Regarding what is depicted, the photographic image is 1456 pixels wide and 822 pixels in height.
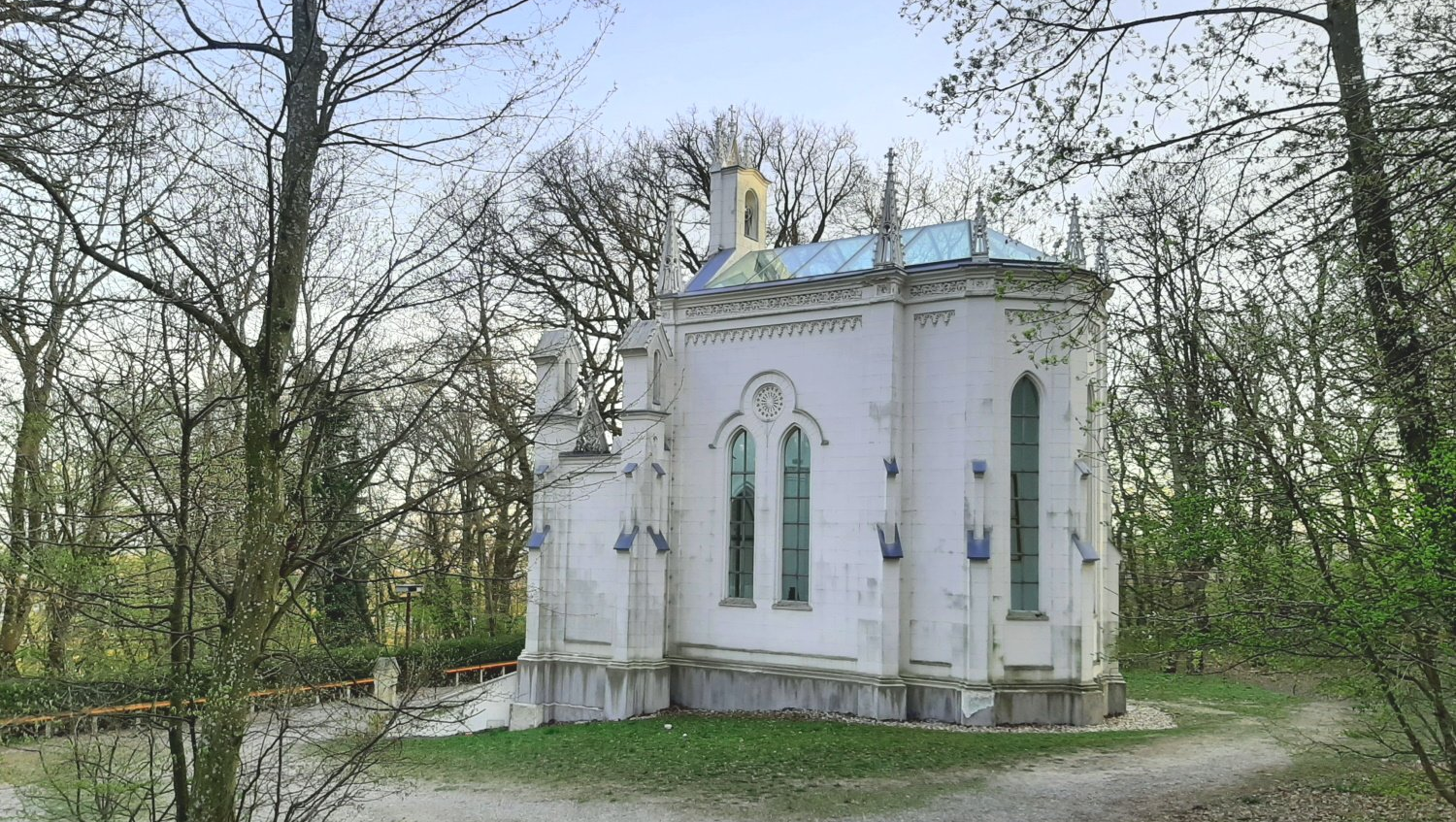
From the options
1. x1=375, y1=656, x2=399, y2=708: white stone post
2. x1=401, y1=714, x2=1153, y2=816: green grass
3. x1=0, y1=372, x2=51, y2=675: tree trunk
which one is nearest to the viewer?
x1=0, y1=372, x2=51, y2=675: tree trunk

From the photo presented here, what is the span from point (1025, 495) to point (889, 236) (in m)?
5.05

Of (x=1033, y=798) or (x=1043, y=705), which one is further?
(x=1043, y=705)

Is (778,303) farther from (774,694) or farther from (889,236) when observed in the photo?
(774,694)

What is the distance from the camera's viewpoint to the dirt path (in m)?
11.4

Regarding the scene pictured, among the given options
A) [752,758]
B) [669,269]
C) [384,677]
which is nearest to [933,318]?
[669,269]

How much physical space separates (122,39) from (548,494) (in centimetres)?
1570

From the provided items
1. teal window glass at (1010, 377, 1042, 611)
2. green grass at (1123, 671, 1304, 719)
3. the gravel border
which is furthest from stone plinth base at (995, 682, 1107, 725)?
Answer: green grass at (1123, 671, 1304, 719)

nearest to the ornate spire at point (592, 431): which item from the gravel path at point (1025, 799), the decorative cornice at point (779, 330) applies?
the decorative cornice at point (779, 330)

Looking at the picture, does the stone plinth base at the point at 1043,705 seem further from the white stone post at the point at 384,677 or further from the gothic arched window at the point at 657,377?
the white stone post at the point at 384,677

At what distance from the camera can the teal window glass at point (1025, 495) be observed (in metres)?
17.8

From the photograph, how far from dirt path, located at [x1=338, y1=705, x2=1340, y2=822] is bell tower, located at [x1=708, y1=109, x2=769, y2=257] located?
12.8 meters

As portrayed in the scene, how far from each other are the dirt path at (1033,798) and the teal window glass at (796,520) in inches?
238

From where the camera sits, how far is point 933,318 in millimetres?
18391

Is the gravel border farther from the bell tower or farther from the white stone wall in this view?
the bell tower
